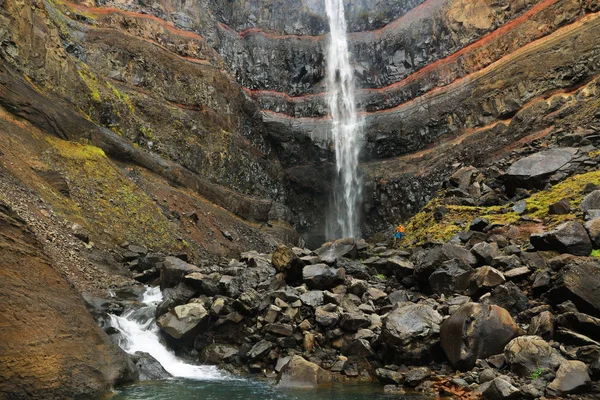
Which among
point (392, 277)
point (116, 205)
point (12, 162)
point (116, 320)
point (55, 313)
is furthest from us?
point (116, 205)

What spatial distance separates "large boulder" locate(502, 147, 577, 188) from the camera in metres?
17.8

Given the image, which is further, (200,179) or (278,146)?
(278,146)

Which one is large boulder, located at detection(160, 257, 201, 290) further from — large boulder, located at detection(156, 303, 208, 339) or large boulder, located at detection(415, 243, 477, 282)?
large boulder, located at detection(415, 243, 477, 282)

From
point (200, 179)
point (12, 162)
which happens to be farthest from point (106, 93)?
point (12, 162)

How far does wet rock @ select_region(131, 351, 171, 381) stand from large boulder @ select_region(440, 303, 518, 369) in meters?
7.53

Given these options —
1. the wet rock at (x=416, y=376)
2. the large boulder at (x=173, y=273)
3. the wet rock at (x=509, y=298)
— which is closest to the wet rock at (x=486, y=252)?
the wet rock at (x=509, y=298)

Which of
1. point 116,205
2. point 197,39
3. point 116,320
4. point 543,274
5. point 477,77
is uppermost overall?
point 197,39

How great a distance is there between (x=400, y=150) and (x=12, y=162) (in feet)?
118

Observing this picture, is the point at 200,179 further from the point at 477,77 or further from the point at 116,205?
the point at 477,77

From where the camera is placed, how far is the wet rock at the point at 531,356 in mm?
7324

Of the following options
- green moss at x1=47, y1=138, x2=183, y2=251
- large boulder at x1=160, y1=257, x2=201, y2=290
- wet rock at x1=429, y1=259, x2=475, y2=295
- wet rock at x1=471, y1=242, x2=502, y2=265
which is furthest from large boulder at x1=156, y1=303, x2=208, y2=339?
wet rock at x1=471, y1=242, x2=502, y2=265

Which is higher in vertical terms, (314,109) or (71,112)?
(314,109)

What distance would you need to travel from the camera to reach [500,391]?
682cm

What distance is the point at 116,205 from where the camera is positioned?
21.4 metres
